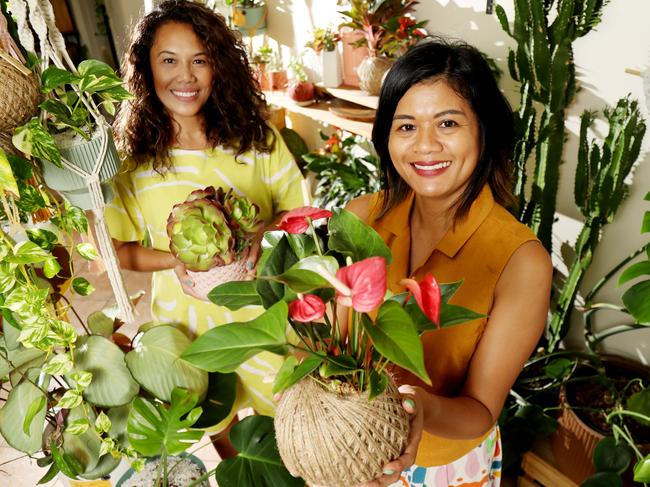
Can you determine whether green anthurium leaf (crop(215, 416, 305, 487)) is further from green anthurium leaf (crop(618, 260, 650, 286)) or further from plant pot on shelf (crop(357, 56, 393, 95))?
plant pot on shelf (crop(357, 56, 393, 95))

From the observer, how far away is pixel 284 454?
687 mm

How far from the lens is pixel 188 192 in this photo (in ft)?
4.43

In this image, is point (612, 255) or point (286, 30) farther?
point (286, 30)

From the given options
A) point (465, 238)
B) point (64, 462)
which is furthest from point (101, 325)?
point (465, 238)

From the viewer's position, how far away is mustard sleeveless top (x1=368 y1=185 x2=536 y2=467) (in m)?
0.97

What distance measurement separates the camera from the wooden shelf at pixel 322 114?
7.76 feet

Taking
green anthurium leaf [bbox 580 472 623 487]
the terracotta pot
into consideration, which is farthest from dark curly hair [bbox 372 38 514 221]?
the terracotta pot

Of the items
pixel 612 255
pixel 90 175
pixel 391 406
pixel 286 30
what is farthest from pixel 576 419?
pixel 286 30

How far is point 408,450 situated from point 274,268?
0.31m

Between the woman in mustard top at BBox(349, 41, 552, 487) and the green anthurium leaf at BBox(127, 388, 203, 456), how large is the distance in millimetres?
432

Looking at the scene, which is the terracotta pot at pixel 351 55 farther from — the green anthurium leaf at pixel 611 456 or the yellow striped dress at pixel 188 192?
the green anthurium leaf at pixel 611 456

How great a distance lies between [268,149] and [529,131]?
0.86 meters

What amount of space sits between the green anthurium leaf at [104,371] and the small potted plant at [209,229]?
0.74 feet

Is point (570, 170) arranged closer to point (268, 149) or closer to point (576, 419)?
point (576, 419)
